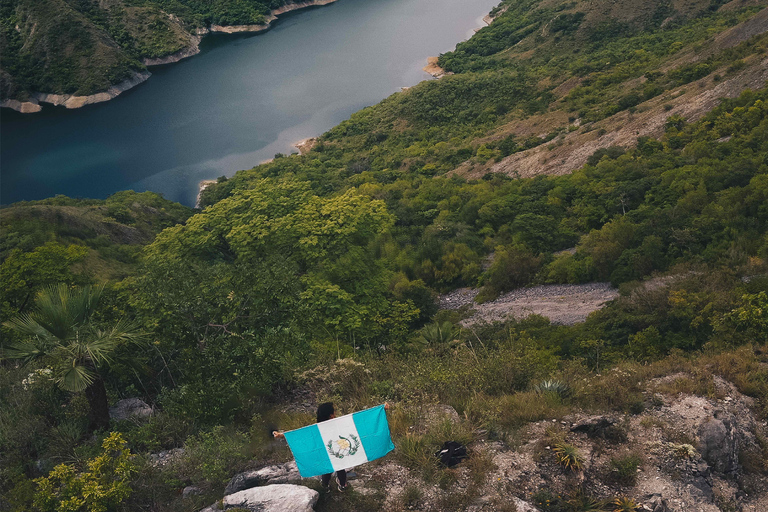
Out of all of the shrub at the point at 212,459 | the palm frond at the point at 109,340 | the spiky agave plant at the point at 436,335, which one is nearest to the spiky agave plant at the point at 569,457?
the shrub at the point at 212,459

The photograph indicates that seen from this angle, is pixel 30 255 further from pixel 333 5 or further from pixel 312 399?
pixel 333 5

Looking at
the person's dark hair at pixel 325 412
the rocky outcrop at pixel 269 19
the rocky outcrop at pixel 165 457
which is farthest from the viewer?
the rocky outcrop at pixel 269 19

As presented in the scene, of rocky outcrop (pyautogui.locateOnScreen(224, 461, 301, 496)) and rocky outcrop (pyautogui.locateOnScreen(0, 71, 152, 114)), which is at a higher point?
rocky outcrop (pyautogui.locateOnScreen(0, 71, 152, 114))

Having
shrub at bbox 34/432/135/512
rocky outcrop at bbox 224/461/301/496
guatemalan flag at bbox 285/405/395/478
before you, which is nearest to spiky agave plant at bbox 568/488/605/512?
guatemalan flag at bbox 285/405/395/478

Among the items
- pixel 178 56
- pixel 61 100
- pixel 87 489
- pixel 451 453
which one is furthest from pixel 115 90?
pixel 451 453

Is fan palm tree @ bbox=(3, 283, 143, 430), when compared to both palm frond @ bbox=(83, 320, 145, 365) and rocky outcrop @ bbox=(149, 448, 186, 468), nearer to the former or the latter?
palm frond @ bbox=(83, 320, 145, 365)

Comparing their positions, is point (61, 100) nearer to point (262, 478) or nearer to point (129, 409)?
point (129, 409)

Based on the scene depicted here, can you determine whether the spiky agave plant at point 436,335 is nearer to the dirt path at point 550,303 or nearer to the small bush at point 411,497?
the dirt path at point 550,303
